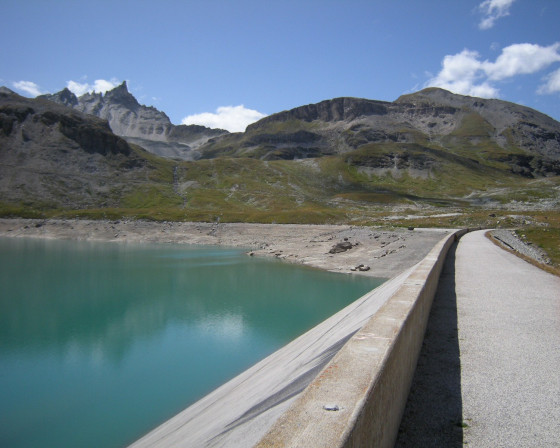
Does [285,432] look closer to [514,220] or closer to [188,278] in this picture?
[188,278]

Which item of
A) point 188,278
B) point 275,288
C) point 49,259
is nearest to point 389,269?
point 275,288

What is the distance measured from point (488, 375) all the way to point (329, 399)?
516cm

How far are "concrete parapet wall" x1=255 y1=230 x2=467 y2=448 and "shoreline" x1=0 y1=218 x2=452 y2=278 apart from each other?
34.4m

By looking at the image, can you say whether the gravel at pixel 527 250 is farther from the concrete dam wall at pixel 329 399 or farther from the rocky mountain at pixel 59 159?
the rocky mountain at pixel 59 159

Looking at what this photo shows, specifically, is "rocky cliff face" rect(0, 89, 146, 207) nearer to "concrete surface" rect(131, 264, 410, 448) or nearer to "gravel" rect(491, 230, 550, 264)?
"gravel" rect(491, 230, 550, 264)

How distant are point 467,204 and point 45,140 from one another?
18588 centimetres

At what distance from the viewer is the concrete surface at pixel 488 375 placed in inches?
223

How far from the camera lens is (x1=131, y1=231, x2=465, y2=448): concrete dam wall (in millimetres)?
3781

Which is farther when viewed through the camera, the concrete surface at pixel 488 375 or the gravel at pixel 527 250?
the gravel at pixel 527 250

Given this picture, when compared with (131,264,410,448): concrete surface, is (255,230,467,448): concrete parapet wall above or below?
above

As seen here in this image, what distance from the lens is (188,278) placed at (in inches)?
1692

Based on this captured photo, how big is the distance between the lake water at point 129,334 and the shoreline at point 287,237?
595 centimetres

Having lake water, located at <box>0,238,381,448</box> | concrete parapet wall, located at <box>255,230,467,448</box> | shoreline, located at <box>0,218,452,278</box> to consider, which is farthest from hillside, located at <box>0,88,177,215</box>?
concrete parapet wall, located at <box>255,230,467,448</box>

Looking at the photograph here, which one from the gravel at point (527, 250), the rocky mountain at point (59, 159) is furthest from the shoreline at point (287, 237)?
the rocky mountain at point (59, 159)
